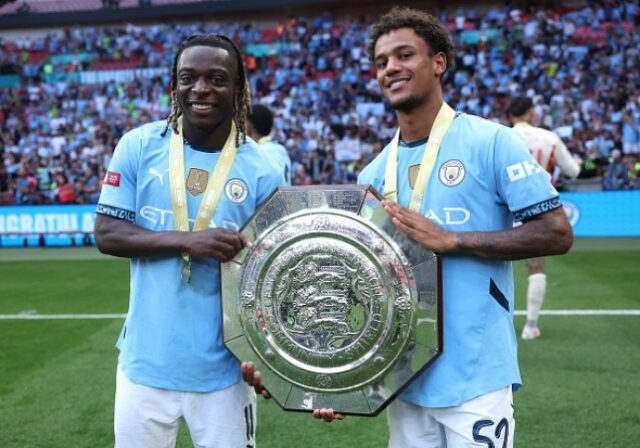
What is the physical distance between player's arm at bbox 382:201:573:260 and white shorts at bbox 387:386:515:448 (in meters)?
0.45

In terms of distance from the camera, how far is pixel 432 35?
7.21ft

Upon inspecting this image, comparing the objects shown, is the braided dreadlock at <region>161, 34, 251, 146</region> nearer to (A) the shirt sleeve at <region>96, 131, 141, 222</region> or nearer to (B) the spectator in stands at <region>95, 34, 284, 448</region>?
(B) the spectator in stands at <region>95, 34, 284, 448</region>

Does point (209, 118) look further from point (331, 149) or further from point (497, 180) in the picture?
point (331, 149)

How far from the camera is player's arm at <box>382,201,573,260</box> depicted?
1.99 m

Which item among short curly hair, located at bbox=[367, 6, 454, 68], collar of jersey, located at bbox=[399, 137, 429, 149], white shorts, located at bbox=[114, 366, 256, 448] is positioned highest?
short curly hair, located at bbox=[367, 6, 454, 68]

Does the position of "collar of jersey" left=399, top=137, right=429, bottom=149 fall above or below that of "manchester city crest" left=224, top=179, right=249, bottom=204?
above

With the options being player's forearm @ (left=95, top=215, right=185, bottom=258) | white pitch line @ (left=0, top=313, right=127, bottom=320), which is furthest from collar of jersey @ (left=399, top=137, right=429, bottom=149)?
white pitch line @ (left=0, top=313, right=127, bottom=320)

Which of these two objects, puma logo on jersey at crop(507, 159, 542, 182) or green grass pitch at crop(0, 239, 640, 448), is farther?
green grass pitch at crop(0, 239, 640, 448)

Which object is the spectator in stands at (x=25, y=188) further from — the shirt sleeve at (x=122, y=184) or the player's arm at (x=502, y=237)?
the player's arm at (x=502, y=237)

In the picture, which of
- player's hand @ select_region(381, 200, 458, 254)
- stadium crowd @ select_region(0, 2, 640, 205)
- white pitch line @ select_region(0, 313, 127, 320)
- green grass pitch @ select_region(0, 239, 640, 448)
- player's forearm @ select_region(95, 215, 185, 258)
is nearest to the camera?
player's hand @ select_region(381, 200, 458, 254)

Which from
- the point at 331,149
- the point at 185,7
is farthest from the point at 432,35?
the point at 185,7

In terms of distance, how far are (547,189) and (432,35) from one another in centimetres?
62

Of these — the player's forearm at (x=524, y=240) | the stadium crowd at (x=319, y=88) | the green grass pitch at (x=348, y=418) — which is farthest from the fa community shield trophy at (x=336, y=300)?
the stadium crowd at (x=319, y=88)

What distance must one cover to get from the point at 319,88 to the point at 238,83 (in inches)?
766
